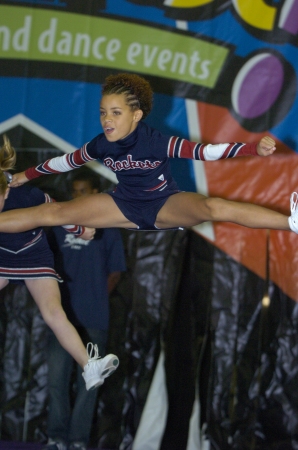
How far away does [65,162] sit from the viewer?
3.39m

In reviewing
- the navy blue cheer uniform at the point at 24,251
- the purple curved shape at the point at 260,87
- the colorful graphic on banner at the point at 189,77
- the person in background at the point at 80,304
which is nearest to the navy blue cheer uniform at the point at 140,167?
the navy blue cheer uniform at the point at 24,251

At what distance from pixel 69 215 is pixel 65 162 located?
326 millimetres

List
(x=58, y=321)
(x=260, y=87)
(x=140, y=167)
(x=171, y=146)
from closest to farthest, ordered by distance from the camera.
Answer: (x=171, y=146) < (x=140, y=167) < (x=58, y=321) < (x=260, y=87)

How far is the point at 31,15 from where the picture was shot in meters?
4.50

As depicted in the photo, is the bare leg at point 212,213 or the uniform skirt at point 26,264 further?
the uniform skirt at point 26,264

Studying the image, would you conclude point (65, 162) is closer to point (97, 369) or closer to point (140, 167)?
point (140, 167)

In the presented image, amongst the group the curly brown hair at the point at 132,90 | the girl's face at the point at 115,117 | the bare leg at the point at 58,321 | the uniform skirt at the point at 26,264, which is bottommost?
the bare leg at the point at 58,321

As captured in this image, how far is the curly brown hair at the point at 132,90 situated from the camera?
324cm

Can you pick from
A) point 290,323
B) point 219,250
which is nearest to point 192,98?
point 219,250

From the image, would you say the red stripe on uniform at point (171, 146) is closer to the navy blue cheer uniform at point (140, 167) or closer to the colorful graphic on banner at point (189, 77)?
the navy blue cheer uniform at point (140, 167)

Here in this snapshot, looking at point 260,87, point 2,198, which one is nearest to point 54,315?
point 2,198

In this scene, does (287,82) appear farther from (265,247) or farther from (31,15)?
(31,15)

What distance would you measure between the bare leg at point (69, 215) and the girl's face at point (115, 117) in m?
0.34

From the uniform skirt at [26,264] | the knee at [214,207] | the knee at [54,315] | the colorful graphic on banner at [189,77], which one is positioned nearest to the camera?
the knee at [214,207]
